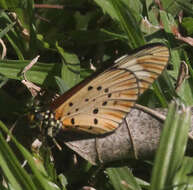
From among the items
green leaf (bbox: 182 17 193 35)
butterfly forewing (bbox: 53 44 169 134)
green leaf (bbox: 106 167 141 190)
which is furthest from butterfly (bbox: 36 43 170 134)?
green leaf (bbox: 182 17 193 35)

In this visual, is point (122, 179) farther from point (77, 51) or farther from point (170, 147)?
point (77, 51)

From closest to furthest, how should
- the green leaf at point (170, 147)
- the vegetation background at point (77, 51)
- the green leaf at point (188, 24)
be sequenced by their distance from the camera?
the green leaf at point (170, 147), the vegetation background at point (77, 51), the green leaf at point (188, 24)

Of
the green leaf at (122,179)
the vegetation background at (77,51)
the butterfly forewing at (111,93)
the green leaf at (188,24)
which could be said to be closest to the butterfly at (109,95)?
the butterfly forewing at (111,93)

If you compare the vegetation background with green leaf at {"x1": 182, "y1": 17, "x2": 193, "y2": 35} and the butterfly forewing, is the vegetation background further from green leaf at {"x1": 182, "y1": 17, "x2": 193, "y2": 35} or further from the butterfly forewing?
the butterfly forewing

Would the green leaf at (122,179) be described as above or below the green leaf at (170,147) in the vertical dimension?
below

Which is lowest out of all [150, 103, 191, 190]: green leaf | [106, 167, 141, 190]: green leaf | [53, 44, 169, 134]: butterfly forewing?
[106, 167, 141, 190]: green leaf

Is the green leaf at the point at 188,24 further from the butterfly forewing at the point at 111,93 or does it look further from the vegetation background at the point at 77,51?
the butterfly forewing at the point at 111,93

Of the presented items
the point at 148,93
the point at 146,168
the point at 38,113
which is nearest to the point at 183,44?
the point at 148,93
